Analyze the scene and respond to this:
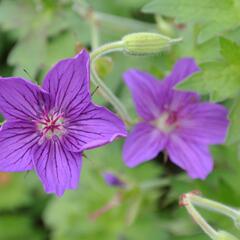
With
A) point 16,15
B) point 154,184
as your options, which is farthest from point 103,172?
point 16,15

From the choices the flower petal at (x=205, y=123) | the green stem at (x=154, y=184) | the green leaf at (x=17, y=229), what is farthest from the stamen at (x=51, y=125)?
the green leaf at (x=17, y=229)

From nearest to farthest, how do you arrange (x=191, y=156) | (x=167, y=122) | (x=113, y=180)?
1. (x=191, y=156)
2. (x=167, y=122)
3. (x=113, y=180)

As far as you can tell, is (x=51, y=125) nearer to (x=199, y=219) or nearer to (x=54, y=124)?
(x=54, y=124)

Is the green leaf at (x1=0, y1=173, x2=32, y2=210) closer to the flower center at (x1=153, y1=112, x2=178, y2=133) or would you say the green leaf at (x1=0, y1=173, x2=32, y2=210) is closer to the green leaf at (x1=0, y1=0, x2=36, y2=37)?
the green leaf at (x1=0, y1=0, x2=36, y2=37)

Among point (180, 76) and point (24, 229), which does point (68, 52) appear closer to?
point (180, 76)

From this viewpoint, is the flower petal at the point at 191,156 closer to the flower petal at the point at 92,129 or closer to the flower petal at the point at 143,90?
the flower petal at the point at 143,90

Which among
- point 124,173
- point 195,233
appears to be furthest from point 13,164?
point 124,173

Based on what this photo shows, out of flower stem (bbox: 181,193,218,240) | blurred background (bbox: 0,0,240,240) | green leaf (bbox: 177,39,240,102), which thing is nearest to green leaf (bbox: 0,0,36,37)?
blurred background (bbox: 0,0,240,240)
